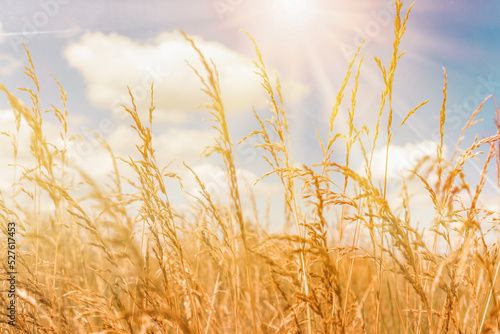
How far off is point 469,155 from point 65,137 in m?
2.58

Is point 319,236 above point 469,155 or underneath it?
underneath

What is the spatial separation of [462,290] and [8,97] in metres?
2.65

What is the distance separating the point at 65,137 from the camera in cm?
268

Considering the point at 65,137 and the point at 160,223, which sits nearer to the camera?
the point at 160,223

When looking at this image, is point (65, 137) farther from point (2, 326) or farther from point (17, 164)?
point (2, 326)

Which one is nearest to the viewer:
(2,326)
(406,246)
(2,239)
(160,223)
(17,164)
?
(406,246)

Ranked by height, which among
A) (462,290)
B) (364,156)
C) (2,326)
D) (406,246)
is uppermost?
(364,156)

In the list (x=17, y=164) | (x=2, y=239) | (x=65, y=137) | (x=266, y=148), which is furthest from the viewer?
(x=17, y=164)

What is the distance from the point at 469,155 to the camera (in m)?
1.71

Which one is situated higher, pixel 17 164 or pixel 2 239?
pixel 17 164

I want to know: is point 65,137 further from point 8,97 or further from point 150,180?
point 150,180

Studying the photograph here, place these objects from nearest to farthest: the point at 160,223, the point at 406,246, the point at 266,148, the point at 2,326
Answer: the point at 406,246
the point at 160,223
the point at 266,148
the point at 2,326

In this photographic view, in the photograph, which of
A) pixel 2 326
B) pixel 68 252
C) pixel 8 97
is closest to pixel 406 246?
pixel 8 97

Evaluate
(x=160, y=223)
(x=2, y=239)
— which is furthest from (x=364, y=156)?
(x=2, y=239)
